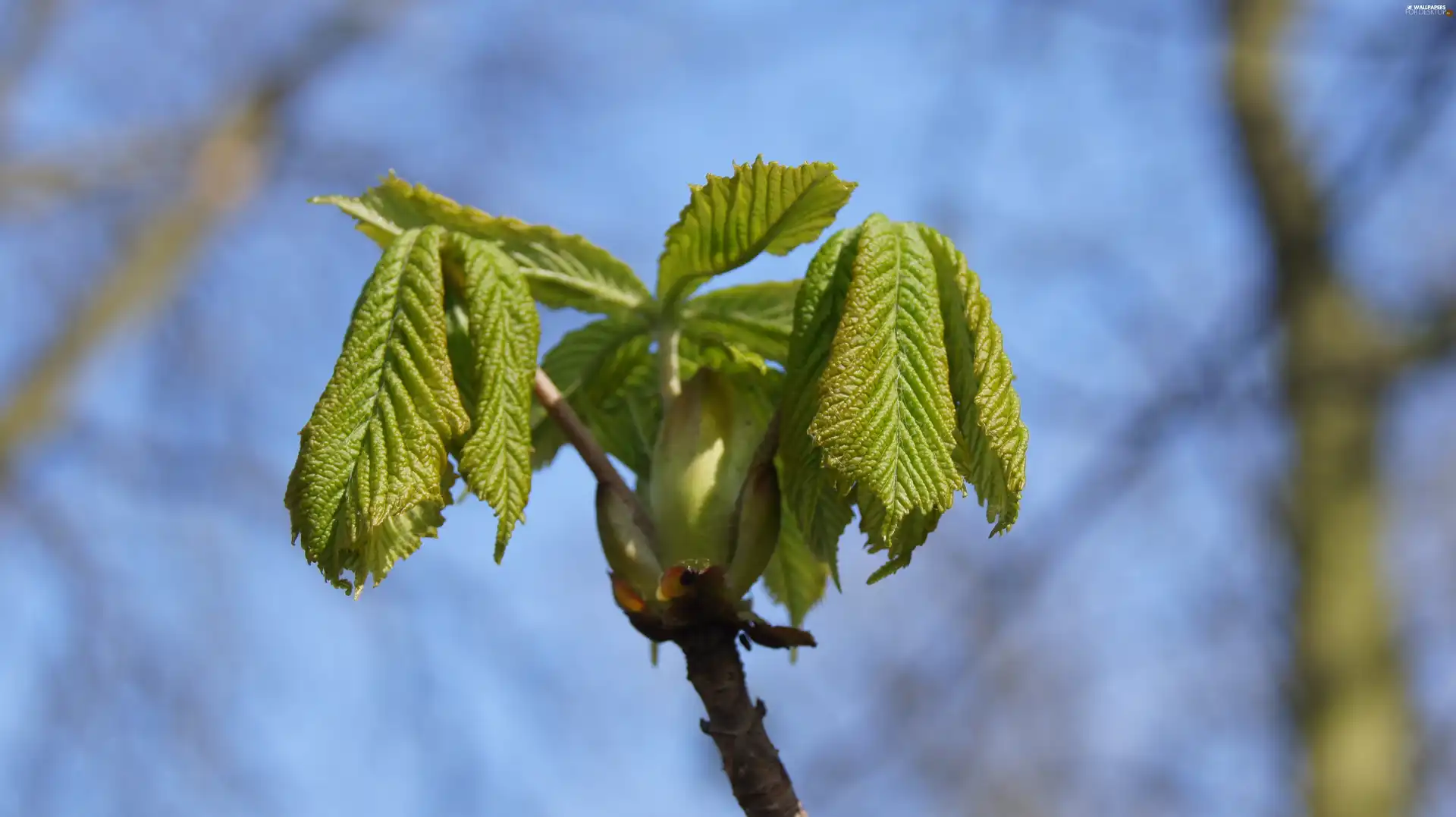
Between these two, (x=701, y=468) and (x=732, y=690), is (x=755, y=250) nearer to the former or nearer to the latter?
(x=701, y=468)

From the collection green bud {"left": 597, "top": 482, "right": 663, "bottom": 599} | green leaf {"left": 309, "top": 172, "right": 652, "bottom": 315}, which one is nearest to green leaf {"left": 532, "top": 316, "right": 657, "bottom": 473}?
green leaf {"left": 309, "top": 172, "right": 652, "bottom": 315}

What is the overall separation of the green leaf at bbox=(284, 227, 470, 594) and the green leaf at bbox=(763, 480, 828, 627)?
0.35 metres

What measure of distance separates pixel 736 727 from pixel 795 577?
A: 29cm

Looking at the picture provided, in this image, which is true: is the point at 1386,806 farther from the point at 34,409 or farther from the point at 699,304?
the point at 34,409

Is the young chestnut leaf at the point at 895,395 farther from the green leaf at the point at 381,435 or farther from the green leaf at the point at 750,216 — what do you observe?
the green leaf at the point at 381,435

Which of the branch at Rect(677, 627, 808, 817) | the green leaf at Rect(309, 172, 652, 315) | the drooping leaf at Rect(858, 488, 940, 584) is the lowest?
the branch at Rect(677, 627, 808, 817)

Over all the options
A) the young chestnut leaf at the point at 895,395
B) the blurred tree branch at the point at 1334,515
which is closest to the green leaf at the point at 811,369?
the young chestnut leaf at the point at 895,395

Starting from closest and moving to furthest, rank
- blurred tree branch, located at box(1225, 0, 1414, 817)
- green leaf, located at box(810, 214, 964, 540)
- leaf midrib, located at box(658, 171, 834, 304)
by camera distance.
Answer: green leaf, located at box(810, 214, 964, 540) → leaf midrib, located at box(658, 171, 834, 304) → blurred tree branch, located at box(1225, 0, 1414, 817)

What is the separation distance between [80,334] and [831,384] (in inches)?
229

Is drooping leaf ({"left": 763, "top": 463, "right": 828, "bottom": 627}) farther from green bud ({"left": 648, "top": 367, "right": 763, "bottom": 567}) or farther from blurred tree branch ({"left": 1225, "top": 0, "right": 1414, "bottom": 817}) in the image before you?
blurred tree branch ({"left": 1225, "top": 0, "right": 1414, "bottom": 817})

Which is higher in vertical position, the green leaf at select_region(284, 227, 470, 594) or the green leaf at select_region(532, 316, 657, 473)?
the green leaf at select_region(532, 316, 657, 473)

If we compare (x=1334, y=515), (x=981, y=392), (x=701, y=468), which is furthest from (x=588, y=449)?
(x=1334, y=515)

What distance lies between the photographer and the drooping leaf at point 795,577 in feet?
4.01

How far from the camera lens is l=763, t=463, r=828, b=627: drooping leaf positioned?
1.22 m
